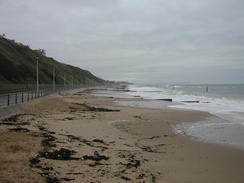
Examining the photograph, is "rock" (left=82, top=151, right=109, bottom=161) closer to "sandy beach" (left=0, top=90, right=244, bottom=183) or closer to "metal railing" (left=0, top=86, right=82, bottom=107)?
"sandy beach" (left=0, top=90, right=244, bottom=183)

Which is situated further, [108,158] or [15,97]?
[15,97]

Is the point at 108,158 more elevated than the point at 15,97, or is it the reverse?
the point at 15,97

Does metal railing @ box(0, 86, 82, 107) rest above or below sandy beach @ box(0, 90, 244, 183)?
above

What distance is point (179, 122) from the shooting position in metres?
22.0

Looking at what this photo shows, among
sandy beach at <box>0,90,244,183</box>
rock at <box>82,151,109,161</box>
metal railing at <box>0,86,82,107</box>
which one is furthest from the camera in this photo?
metal railing at <box>0,86,82,107</box>

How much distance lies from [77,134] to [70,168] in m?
5.62

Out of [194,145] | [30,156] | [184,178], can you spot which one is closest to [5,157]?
[30,156]

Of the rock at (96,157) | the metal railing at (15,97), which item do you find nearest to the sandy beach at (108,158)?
the rock at (96,157)

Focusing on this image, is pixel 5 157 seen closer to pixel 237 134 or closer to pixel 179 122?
pixel 237 134

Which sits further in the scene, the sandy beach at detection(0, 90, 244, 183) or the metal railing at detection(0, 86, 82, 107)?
the metal railing at detection(0, 86, 82, 107)

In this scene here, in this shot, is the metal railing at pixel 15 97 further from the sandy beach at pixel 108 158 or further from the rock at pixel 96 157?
the rock at pixel 96 157

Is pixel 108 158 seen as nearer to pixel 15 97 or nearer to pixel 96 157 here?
pixel 96 157

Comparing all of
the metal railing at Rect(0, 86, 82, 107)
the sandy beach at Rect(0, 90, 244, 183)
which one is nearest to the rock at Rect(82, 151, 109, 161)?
the sandy beach at Rect(0, 90, 244, 183)

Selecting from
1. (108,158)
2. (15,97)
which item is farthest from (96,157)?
(15,97)
